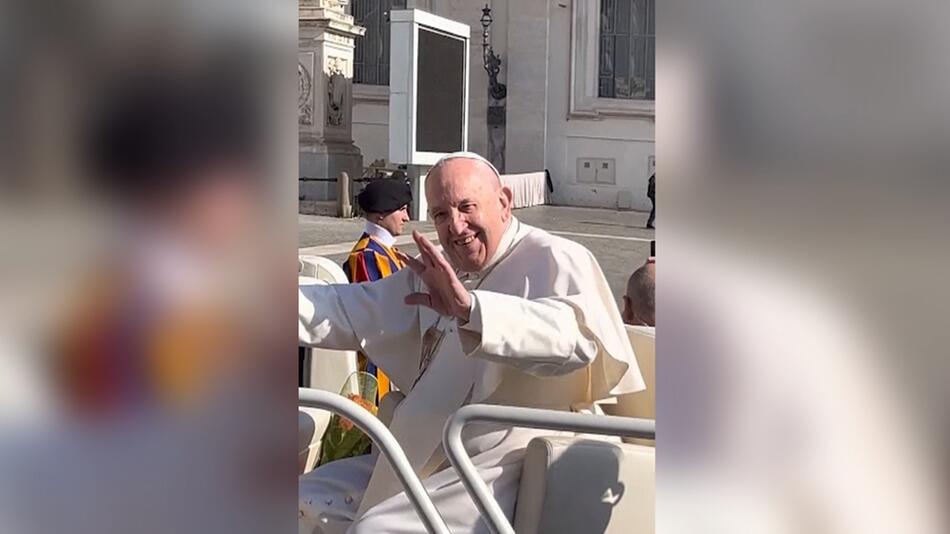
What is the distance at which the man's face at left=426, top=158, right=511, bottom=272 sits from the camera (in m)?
2.96

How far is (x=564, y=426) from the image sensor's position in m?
2.19

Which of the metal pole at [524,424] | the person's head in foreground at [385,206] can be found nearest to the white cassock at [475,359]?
the metal pole at [524,424]

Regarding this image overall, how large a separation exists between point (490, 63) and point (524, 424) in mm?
24085

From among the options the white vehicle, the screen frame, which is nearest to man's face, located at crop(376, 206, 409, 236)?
the white vehicle

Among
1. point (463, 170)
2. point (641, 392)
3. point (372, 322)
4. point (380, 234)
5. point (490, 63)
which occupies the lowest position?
point (641, 392)

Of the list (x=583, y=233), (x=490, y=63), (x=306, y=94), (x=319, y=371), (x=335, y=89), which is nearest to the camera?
(x=319, y=371)

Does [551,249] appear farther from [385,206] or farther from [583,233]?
[583,233]

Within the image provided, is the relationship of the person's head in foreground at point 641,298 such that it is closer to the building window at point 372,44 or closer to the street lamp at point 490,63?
the street lamp at point 490,63

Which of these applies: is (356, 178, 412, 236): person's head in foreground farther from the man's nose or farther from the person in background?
the man's nose

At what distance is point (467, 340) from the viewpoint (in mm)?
2547
